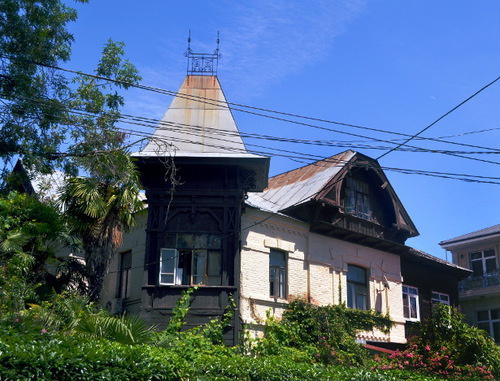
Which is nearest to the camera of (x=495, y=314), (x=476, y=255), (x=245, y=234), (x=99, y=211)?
(x=99, y=211)

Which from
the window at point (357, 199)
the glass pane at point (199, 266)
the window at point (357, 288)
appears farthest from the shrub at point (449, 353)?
the glass pane at point (199, 266)

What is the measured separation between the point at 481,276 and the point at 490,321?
8.01ft

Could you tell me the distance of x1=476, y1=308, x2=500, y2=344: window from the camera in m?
34.6

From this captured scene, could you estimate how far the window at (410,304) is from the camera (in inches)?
1133

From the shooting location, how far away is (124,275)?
78.4ft

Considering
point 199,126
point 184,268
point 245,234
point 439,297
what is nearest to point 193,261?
point 184,268

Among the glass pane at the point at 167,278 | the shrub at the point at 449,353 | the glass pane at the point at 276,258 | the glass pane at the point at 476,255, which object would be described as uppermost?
the glass pane at the point at 476,255

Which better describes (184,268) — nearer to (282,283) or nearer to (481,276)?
(282,283)

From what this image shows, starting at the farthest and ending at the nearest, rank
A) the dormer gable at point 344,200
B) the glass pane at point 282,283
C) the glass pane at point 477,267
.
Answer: the glass pane at point 477,267 < the dormer gable at point 344,200 < the glass pane at point 282,283

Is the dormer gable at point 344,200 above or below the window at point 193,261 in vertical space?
above

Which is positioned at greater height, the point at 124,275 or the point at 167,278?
the point at 124,275

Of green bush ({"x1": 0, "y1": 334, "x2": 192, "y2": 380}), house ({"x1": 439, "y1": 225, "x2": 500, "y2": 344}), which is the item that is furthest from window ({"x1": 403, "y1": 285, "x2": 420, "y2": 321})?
green bush ({"x1": 0, "y1": 334, "x2": 192, "y2": 380})

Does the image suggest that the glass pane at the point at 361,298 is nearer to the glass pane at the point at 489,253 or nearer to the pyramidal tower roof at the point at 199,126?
the pyramidal tower roof at the point at 199,126

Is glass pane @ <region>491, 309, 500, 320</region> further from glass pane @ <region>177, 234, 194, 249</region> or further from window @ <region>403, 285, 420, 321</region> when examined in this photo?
glass pane @ <region>177, 234, 194, 249</region>
